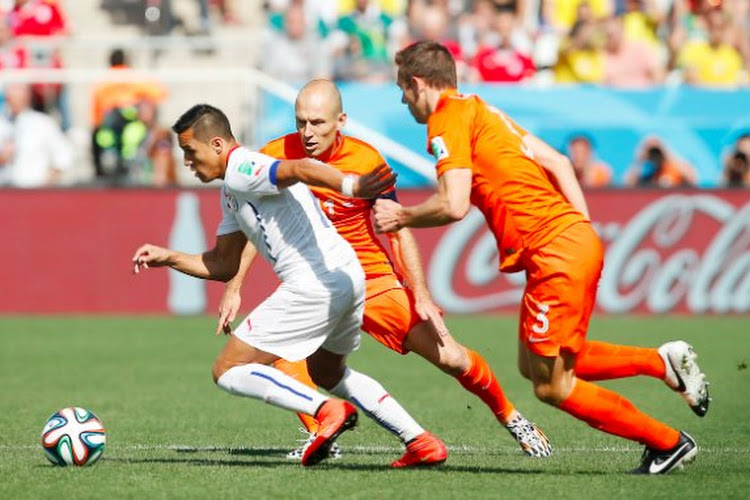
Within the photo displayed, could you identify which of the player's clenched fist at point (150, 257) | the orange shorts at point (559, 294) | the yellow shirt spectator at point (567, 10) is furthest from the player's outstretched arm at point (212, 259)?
the yellow shirt spectator at point (567, 10)

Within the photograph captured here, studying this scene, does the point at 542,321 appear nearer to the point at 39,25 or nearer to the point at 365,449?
the point at 365,449

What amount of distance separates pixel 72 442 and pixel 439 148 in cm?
247

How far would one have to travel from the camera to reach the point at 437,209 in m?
7.02

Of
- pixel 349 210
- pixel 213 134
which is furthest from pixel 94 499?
pixel 349 210

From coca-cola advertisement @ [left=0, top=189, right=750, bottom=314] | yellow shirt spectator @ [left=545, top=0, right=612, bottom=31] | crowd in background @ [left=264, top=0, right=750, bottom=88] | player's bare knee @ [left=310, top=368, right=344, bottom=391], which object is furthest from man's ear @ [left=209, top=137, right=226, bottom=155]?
yellow shirt spectator @ [left=545, top=0, right=612, bottom=31]

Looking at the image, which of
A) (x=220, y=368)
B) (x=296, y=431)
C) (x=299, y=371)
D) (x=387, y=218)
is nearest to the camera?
(x=387, y=218)

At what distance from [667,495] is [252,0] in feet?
49.2

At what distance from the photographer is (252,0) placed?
20859 mm

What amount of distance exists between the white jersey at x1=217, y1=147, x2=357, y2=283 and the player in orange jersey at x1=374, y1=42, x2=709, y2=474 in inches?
28.4

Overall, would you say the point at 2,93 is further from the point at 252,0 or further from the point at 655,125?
the point at 655,125

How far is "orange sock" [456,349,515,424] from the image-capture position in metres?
8.23

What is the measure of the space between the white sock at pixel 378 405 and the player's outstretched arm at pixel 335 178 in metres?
1.38

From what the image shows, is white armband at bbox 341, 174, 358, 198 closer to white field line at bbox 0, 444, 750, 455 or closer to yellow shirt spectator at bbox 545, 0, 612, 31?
white field line at bbox 0, 444, 750, 455

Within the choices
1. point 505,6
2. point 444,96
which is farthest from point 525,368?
point 505,6
